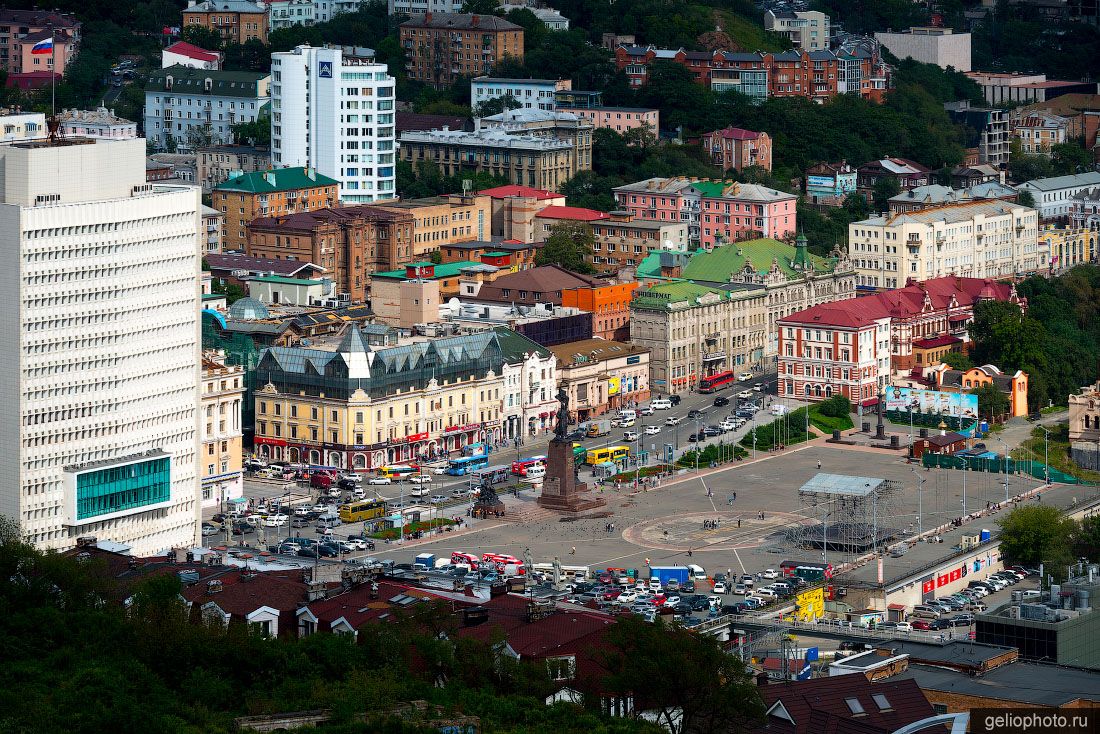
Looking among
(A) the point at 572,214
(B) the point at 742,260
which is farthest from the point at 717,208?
(B) the point at 742,260

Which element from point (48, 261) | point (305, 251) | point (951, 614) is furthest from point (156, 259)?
point (305, 251)

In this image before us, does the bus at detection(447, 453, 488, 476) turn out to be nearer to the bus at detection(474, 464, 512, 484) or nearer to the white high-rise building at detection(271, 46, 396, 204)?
the bus at detection(474, 464, 512, 484)

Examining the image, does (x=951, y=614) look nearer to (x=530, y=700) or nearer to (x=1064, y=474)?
(x=1064, y=474)

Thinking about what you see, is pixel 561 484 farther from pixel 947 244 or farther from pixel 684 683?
pixel 947 244

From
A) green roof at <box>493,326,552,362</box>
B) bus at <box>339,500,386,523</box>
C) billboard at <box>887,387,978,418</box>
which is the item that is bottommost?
bus at <box>339,500,386,523</box>

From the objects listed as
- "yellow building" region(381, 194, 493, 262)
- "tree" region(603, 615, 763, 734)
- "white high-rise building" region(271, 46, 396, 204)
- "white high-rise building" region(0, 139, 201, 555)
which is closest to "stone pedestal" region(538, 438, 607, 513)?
"white high-rise building" region(0, 139, 201, 555)

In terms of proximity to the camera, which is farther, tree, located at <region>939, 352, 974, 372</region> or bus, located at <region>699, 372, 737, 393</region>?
tree, located at <region>939, 352, 974, 372</region>

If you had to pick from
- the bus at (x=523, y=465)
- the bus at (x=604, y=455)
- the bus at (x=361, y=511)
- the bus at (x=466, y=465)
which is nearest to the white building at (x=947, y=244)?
the bus at (x=604, y=455)
